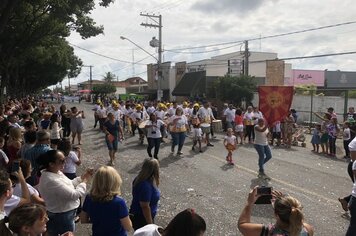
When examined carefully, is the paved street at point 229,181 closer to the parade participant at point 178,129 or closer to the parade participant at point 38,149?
the parade participant at point 178,129

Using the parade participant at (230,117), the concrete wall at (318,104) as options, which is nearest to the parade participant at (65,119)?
the parade participant at (230,117)

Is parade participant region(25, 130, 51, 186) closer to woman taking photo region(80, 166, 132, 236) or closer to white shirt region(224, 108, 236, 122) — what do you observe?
woman taking photo region(80, 166, 132, 236)

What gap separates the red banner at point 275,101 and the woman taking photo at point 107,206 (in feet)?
38.4

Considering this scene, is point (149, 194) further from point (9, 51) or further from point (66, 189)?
point (9, 51)

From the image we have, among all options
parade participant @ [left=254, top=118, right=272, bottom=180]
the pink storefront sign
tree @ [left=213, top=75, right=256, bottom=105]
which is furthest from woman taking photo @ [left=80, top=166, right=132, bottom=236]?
the pink storefront sign

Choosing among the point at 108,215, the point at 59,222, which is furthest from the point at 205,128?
the point at 108,215

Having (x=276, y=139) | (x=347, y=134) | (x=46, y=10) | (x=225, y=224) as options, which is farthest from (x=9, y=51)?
(x=225, y=224)

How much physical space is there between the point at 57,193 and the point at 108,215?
79 cm

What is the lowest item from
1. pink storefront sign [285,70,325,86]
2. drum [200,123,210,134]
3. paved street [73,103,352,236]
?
paved street [73,103,352,236]

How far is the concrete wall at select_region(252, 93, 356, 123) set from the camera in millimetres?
25587

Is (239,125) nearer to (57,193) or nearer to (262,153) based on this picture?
(262,153)

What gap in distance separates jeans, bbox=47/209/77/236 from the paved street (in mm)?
2147

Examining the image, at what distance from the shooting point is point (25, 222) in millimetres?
2973

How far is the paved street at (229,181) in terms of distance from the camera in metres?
7.49
